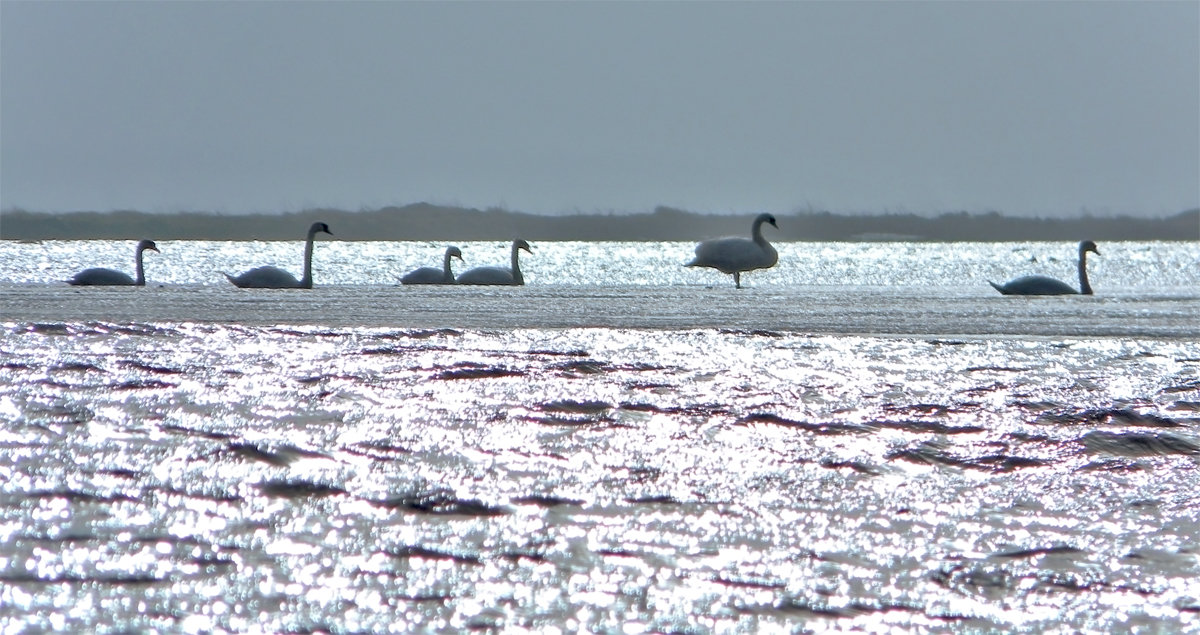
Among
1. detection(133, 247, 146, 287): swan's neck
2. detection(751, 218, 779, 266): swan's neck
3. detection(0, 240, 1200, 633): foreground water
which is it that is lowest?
detection(133, 247, 146, 287): swan's neck

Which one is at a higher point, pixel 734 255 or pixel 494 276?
pixel 734 255

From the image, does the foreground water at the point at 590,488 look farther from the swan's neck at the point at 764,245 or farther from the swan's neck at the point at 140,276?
the swan's neck at the point at 764,245

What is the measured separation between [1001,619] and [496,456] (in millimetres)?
1704

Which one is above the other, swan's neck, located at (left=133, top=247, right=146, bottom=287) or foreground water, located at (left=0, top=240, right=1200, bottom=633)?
foreground water, located at (left=0, top=240, right=1200, bottom=633)

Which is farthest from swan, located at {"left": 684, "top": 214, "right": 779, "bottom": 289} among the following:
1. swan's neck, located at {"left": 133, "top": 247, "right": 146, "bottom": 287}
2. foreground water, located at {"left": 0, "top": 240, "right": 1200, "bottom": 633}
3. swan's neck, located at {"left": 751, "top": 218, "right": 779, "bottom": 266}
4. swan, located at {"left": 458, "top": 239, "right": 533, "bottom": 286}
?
foreground water, located at {"left": 0, "top": 240, "right": 1200, "bottom": 633}

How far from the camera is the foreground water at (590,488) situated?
2.26 metres

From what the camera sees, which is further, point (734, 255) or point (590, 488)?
point (734, 255)

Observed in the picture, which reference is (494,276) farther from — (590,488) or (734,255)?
(590,488)

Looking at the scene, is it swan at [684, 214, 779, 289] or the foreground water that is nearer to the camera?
the foreground water

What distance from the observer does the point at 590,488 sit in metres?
3.27

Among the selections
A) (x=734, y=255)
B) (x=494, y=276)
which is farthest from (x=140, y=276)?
(x=734, y=255)

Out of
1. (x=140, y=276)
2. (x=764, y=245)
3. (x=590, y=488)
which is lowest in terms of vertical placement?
(x=140, y=276)

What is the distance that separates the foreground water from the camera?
226cm

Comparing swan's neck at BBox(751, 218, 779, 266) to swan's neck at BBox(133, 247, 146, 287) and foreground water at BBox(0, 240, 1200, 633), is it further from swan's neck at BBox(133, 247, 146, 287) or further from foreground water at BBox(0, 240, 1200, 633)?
foreground water at BBox(0, 240, 1200, 633)
